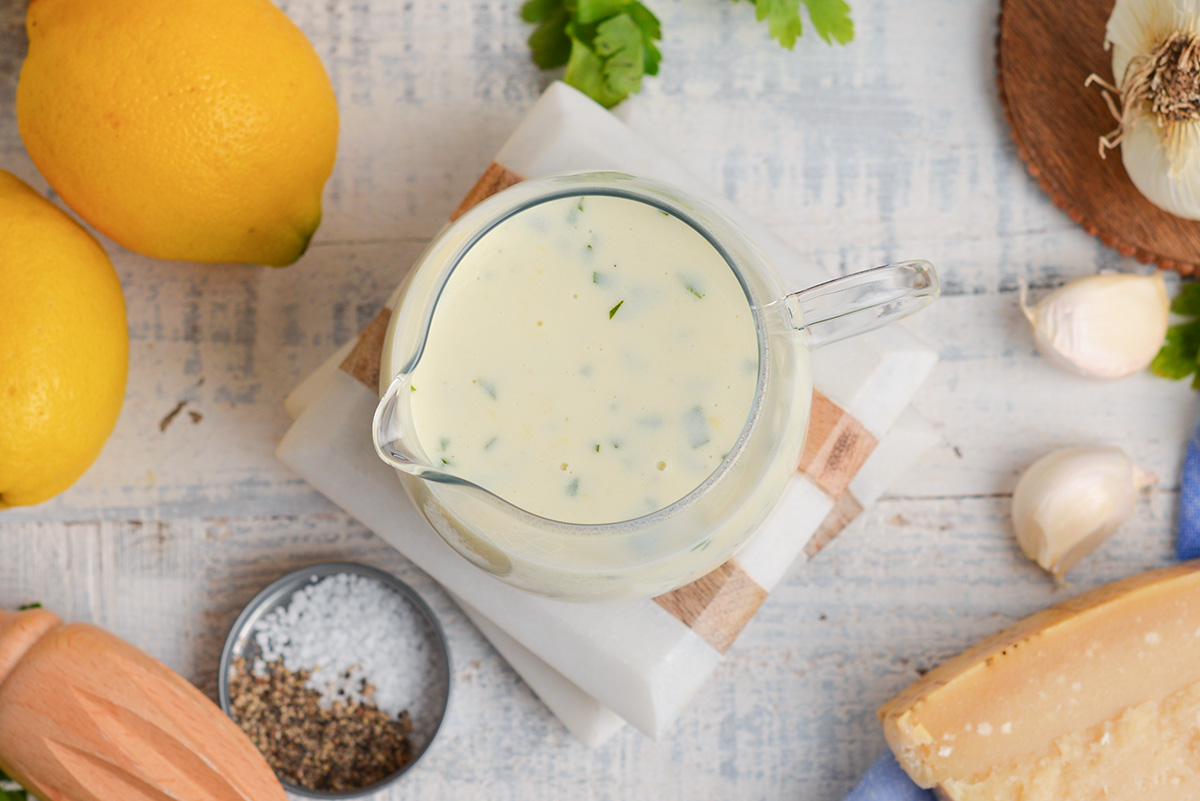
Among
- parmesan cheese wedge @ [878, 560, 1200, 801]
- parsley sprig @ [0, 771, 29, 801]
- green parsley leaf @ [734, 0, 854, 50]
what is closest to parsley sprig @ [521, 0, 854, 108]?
green parsley leaf @ [734, 0, 854, 50]

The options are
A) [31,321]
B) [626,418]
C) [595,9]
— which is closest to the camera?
[626,418]

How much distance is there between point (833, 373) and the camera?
0.85 meters

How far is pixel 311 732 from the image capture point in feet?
3.14

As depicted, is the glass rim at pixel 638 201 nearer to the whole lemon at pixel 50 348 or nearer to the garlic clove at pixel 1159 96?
the whole lemon at pixel 50 348

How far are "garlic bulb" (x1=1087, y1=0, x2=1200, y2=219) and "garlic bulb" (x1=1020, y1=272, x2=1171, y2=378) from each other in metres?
0.09

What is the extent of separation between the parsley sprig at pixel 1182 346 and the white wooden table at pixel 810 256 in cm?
3

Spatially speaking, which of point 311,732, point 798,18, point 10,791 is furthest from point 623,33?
point 10,791

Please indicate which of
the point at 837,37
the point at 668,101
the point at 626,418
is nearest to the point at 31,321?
the point at 626,418

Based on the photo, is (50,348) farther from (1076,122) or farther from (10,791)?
(1076,122)

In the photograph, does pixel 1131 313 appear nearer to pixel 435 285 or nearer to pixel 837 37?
pixel 837 37

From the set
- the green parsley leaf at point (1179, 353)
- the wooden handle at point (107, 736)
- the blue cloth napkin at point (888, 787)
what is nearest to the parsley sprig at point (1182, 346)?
the green parsley leaf at point (1179, 353)

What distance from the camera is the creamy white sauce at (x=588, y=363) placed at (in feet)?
1.99

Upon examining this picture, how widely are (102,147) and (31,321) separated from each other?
164mm

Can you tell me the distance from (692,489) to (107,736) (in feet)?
2.04
